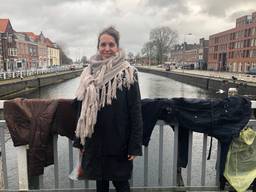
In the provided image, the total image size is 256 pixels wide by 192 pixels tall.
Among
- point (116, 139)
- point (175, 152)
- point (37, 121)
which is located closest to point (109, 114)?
point (116, 139)

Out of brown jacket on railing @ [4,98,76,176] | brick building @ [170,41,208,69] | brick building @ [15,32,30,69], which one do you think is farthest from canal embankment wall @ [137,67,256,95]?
brick building @ [15,32,30,69]

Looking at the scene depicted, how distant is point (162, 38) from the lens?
95375 mm

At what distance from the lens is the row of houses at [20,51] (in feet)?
183

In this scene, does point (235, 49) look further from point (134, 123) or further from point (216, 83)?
point (134, 123)

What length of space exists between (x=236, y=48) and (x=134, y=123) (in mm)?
73407

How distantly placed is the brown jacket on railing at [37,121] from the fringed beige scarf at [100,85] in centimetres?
47

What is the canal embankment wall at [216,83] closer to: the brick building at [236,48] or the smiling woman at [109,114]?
the brick building at [236,48]

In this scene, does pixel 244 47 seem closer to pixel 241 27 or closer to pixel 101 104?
pixel 241 27

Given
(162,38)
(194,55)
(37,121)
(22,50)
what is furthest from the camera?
(194,55)

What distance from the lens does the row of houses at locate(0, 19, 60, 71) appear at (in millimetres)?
55638

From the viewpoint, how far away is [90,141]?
8.32 feet

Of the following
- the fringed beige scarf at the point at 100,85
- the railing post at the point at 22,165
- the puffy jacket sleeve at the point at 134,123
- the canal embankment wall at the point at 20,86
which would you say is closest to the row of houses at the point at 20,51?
the canal embankment wall at the point at 20,86

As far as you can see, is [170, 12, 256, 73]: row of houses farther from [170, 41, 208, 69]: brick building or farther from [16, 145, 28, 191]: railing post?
[16, 145, 28, 191]: railing post

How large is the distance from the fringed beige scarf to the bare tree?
95046 mm
